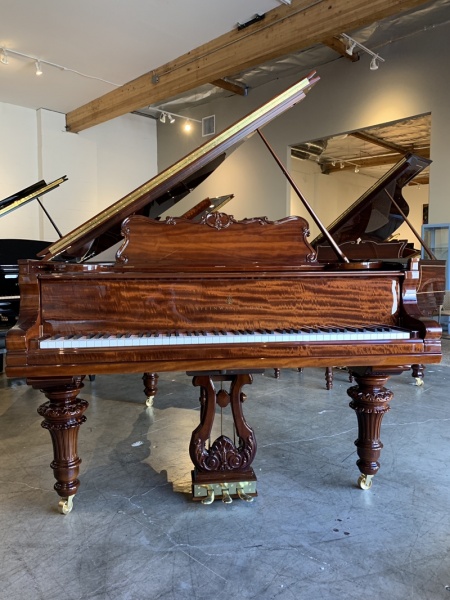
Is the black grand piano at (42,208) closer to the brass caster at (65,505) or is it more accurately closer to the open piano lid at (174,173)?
the open piano lid at (174,173)

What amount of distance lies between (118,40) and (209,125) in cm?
389

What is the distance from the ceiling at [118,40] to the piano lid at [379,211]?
6.57 ft

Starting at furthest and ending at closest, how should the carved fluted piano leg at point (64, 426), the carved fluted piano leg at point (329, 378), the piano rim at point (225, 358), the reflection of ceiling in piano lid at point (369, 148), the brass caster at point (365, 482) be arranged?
the reflection of ceiling in piano lid at point (369, 148) < the carved fluted piano leg at point (329, 378) < the brass caster at point (365, 482) < the carved fluted piano leg at point (64, 426) < the piano rim at point (225, 358)

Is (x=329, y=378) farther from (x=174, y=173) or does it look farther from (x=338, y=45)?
(x=338, y=45)

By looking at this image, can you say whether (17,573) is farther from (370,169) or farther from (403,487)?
(370,169)

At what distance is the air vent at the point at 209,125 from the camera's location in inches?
348

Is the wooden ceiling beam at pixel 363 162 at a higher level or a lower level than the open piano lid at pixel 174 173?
higher

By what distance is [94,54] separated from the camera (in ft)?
18.2

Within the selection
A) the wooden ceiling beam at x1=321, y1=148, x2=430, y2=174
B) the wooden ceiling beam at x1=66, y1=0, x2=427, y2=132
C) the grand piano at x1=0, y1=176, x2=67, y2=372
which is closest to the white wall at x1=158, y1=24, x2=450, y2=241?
the wooden ceiling beam at x1=66, y1=0, x2=427, y2=132

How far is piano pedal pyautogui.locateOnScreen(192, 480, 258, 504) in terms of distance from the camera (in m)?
1.95

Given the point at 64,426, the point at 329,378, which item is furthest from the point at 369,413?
the point at 329,378

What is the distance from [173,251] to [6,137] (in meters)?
7.00

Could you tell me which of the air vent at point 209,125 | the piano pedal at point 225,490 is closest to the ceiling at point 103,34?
the air vent at point 209,125

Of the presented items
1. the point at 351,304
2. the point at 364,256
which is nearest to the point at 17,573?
the point at 351,304
